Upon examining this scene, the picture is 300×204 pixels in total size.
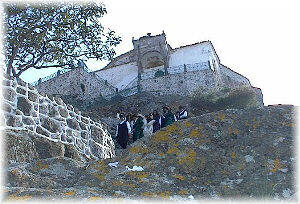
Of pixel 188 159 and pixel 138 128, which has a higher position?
pixel 138 128

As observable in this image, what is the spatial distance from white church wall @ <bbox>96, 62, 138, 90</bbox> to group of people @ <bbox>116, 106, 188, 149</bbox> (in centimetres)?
2617

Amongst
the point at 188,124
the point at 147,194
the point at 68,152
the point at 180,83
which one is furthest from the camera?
the point at 180,83

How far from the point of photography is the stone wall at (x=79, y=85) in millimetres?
35781

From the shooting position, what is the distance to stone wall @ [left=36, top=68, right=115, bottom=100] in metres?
35.8

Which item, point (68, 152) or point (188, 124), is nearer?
Result: point (188, 124)

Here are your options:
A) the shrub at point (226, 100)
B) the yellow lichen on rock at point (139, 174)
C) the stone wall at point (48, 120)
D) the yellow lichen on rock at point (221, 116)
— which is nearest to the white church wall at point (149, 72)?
the shrub at point (226, 100)

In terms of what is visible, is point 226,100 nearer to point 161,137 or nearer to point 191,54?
point 191,54

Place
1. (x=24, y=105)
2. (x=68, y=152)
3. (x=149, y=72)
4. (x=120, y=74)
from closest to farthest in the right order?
(x=24, y=105), (x=68, y=152), (x=149, y=72), (x=120, y=74)

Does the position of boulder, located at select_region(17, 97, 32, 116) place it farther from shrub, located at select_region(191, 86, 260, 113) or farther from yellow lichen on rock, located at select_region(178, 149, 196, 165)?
shrub, located at select_region(191, 86, 260, 113)

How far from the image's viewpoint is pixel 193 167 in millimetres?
3725

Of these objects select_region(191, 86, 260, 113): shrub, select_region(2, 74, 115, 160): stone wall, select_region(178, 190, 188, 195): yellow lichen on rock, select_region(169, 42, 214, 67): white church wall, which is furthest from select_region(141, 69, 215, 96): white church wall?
select_region(178, 190, 188, 195): yellow lichen on rock

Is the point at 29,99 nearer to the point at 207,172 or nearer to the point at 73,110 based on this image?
the point at 73,110

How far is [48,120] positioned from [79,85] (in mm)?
28792

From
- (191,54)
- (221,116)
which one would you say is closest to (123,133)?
(221,116)
